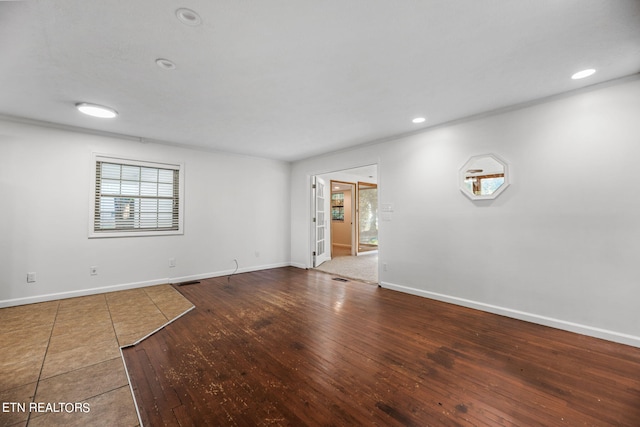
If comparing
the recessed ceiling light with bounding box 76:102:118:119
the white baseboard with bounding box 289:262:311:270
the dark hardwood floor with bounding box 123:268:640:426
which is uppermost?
the recessed ceiling light with bounding box 76:102:118:119

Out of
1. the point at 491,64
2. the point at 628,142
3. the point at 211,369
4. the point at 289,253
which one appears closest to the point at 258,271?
the point at 289,253

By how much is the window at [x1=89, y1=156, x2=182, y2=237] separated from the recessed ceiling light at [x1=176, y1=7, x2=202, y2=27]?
3434 millimetres

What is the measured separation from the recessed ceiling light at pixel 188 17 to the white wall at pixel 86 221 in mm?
3419

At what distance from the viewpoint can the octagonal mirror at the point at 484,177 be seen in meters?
3.14

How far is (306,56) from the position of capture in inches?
82.6

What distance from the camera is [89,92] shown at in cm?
270

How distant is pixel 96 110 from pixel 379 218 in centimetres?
419

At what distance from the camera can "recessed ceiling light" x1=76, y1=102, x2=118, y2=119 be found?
2982 millimetres

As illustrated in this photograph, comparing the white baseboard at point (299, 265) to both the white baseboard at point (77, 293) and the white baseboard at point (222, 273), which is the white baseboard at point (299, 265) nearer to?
the white baseboard at point (222, 273)

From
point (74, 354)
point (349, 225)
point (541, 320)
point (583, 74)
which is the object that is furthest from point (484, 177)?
point (349, 225)

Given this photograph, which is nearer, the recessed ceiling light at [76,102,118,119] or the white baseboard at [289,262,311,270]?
the recessed ceiling light at [76,102,118,119]

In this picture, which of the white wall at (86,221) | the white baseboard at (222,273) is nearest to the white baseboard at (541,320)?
the white baseboard at (222,273)

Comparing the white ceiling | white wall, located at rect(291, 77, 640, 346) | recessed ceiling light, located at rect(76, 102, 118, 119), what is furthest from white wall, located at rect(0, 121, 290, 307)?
white wall, located at rect(291, 77, 640, 346)

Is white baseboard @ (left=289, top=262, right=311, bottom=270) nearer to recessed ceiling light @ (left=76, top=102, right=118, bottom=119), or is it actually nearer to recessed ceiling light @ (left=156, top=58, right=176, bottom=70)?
recessed ceiling light @ (left=76, top=102, right=118, bottom=119)
